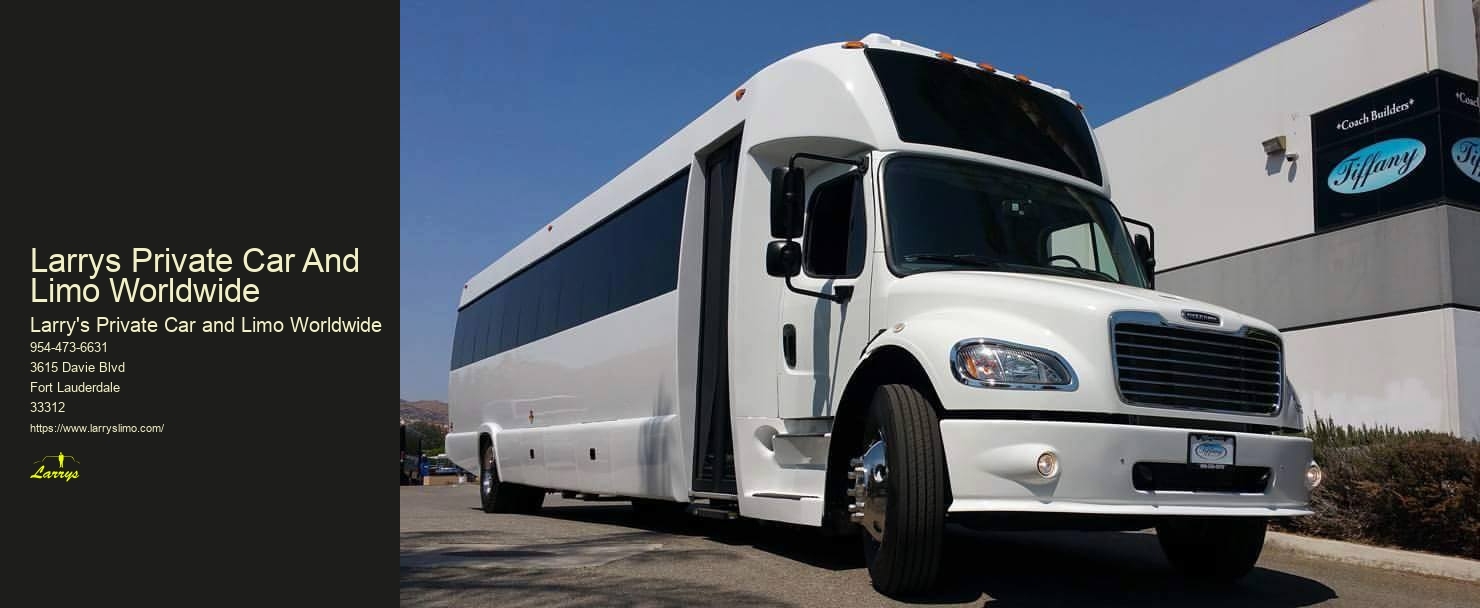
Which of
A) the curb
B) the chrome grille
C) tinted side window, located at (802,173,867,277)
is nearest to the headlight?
the chrome grille

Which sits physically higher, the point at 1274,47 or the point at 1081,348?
the point at 1274,47

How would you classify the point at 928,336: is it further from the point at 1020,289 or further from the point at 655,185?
the point at 655,185

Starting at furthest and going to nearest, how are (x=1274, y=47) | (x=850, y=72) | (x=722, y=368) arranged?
(x=1274, y=47), (x=722, y=368), (x=850, y=72)

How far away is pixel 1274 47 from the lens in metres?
21.8

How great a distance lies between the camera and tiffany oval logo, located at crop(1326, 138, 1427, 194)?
63.0 feet

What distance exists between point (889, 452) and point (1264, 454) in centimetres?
191

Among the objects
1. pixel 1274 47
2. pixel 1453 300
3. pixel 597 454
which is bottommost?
pixel 597 454

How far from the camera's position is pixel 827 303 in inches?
297

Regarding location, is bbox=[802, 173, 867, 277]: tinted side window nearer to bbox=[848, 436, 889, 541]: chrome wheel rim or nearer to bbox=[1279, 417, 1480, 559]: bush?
bbox=[848, 436, 889, 541]: chrome wheel rim

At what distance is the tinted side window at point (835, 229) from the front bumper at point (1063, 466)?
5.85 ft

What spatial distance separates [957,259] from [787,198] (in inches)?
41.2

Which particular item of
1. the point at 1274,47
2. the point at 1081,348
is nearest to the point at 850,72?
the point at 1081,348

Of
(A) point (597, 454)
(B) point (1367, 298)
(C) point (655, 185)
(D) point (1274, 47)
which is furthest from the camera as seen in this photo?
(D) point (1274, 47)

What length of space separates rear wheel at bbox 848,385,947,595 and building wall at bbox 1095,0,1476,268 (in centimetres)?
1674
